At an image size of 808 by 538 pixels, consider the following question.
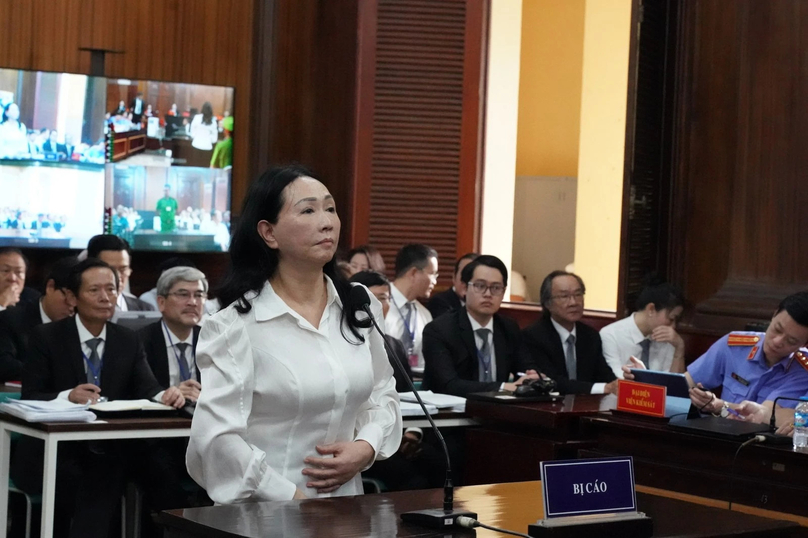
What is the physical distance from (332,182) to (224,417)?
494cm

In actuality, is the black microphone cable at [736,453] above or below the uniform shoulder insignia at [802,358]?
below

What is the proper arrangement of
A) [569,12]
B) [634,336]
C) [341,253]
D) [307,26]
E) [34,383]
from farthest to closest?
[569,12] < [307,26] < [341,253] < [634,336] < [34,383]

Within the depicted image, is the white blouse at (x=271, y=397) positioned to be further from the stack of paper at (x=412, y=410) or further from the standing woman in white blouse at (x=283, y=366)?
the stack of paper at (x=412, y=410)

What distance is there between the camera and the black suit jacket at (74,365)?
13.7ft

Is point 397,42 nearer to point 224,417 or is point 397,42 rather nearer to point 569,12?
point 569,12

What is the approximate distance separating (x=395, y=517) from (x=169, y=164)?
516cm

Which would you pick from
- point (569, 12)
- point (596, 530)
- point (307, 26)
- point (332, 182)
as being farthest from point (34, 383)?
point (569, 12)

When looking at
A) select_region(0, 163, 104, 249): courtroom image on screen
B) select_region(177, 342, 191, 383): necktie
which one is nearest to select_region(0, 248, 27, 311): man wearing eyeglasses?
select_region(0, 163, 104, 249): courtroom image on screen

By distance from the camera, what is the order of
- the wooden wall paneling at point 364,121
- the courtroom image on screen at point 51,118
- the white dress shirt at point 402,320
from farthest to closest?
1. the wooden wall paneling at point 364,121
2. the courtroom image on screen at point 51,118
3. the white dress shirt at point 402,320

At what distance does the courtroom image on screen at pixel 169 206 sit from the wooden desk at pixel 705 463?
3.69 m

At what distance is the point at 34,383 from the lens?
4.17 meters

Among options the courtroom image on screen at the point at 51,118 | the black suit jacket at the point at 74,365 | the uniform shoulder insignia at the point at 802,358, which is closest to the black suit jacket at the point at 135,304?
the courtroom image on screen at the point at 51,118

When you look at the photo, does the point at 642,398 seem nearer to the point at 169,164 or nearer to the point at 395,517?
the point at 395,517

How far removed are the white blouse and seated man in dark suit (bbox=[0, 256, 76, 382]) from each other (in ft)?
8.41
